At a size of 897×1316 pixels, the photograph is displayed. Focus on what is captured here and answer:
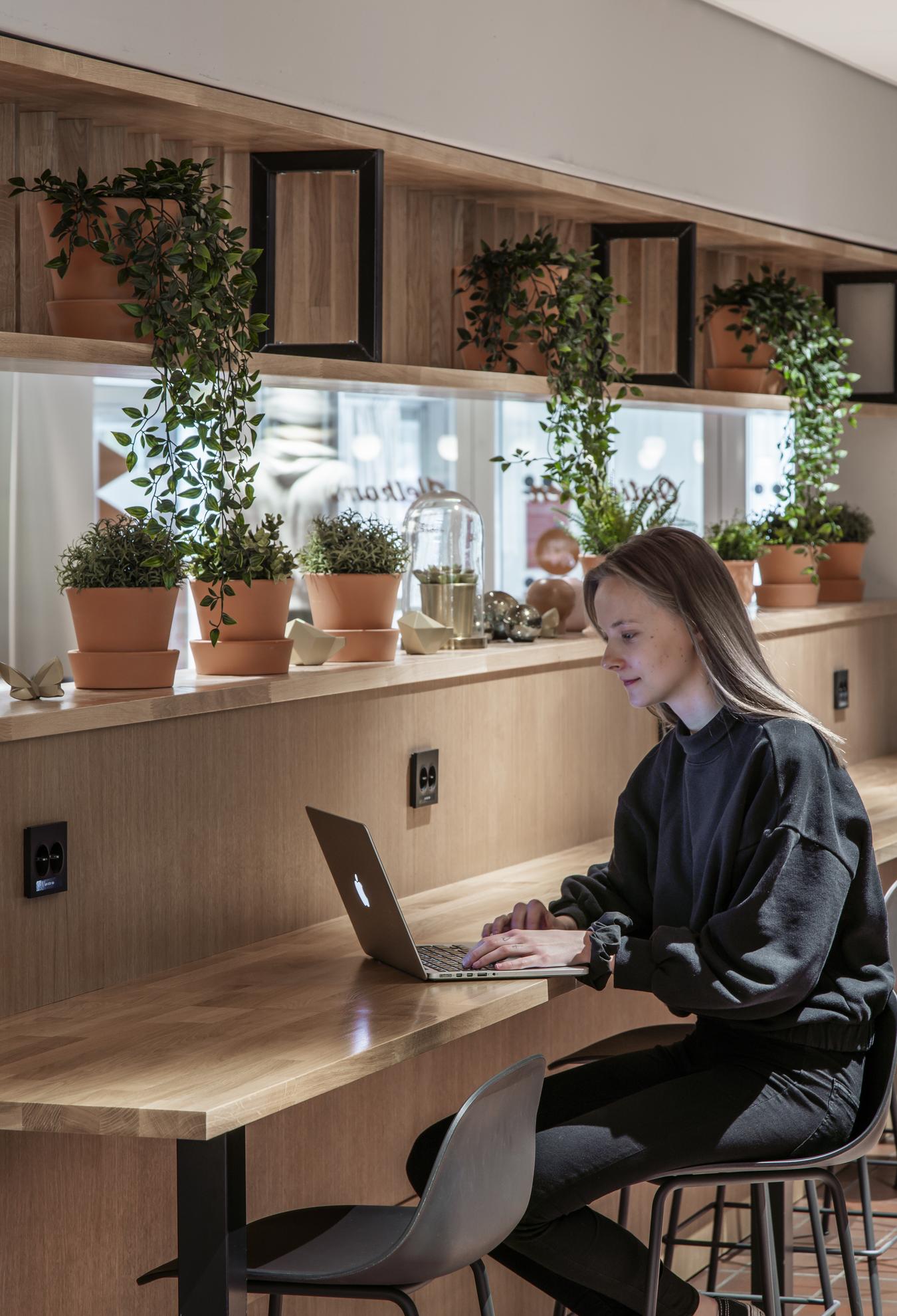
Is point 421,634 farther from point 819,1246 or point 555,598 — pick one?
point 819,1246

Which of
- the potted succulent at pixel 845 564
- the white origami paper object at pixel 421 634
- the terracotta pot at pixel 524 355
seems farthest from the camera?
the potted succulent at pixel 845 564

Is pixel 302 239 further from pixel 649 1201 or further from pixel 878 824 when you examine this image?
pixel 649 1201

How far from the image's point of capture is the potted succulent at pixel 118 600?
259 centimetres

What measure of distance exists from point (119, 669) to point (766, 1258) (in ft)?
4.57

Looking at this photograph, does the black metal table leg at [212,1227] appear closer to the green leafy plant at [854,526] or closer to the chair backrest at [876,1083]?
the chair backrest at [876,1083]

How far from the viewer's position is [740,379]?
4414 mm

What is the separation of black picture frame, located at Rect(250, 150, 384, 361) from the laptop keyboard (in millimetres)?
1061

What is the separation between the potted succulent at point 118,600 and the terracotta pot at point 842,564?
111 inches

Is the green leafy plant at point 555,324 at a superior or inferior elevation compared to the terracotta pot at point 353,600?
superior

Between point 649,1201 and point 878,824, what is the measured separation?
100 cm

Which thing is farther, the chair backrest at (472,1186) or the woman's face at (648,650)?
the woman's face at (648,650)

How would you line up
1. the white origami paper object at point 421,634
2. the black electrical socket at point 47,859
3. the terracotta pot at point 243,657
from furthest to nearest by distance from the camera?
the white origami paper object at point 421,634 < the terracotta pot at point 243,657 < the black electrical socket at point 47,859

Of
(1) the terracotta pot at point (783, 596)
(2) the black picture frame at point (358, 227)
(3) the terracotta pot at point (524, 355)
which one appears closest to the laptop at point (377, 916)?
(2) the black picture frame at point (358, 227)

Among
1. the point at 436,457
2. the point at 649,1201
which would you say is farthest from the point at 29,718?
the point at 436,457
